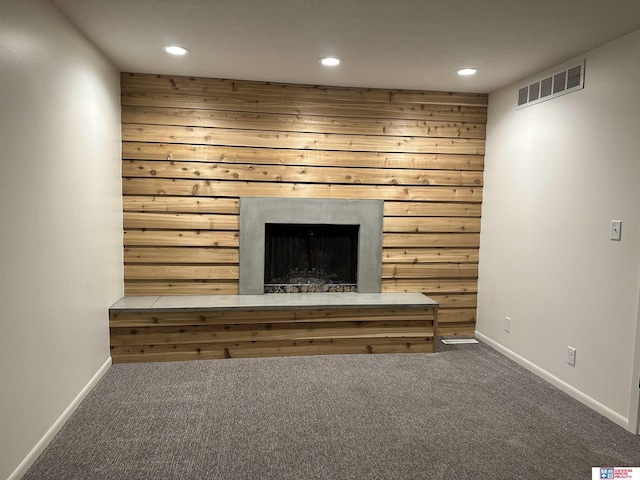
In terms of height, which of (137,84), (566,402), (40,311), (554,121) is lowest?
(566,402)

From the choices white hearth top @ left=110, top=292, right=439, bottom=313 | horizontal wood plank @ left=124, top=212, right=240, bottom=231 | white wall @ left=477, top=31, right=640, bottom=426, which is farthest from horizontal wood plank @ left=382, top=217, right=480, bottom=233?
horizontal wood plank @ left=124, top=212, right=240, bottom=231

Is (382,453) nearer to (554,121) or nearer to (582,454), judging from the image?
(582,454)

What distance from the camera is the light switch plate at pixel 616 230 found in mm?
2846

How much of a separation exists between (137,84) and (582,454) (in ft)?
13.8

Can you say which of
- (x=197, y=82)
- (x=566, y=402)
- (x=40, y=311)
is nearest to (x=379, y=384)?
(x=566, y=402)

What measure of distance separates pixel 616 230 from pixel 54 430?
11.5 ft

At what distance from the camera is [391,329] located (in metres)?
4.06

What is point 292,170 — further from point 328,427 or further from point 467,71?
point 328,427

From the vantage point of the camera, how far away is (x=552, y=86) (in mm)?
3514

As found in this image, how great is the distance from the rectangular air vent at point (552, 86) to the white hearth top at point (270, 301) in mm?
1880

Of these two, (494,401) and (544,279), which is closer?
(494,401)

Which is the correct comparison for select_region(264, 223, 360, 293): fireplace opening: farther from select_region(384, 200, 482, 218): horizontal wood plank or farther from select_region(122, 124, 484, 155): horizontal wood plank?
select_region(122, 124, 484, 155): horizontal wood plank

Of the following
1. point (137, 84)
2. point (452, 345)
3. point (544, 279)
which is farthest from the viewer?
point (452, 345)

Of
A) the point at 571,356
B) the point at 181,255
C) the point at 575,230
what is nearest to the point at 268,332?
the point at 181,255
